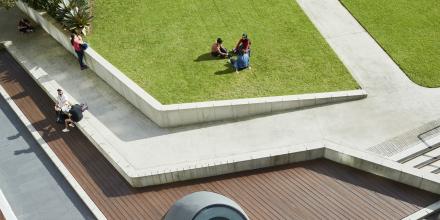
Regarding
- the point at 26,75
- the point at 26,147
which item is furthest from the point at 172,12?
the point at 26,147

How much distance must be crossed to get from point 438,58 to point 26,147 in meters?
16.1

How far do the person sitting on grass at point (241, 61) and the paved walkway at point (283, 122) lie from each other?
2.56 metres

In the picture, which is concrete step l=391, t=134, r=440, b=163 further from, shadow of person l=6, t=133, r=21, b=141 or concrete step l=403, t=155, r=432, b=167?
shadow of person l=6, t=133, r=21, b=141

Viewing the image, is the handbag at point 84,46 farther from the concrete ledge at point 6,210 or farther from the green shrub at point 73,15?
the concrete ledge at point 6,210

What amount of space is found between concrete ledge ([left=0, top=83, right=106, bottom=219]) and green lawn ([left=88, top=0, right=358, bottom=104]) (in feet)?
13.1

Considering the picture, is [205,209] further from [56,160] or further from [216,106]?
[56,160]

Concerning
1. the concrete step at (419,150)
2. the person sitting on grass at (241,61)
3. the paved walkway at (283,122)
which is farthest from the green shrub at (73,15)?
the concrete step at (419,150)

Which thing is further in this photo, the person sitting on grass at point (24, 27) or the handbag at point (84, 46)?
the person sitting on grass at point (24, 27)

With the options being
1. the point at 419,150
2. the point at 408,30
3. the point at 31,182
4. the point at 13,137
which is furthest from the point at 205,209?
the point at 408,30

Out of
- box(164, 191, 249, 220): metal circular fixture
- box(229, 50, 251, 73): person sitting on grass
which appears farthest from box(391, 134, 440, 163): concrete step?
box(164, 191, 249, 220): metal circular fixture

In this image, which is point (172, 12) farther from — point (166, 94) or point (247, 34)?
point (166, 94)

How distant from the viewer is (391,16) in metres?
21.4

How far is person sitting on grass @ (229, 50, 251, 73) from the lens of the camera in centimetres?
1858

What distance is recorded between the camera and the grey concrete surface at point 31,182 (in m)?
15.1
